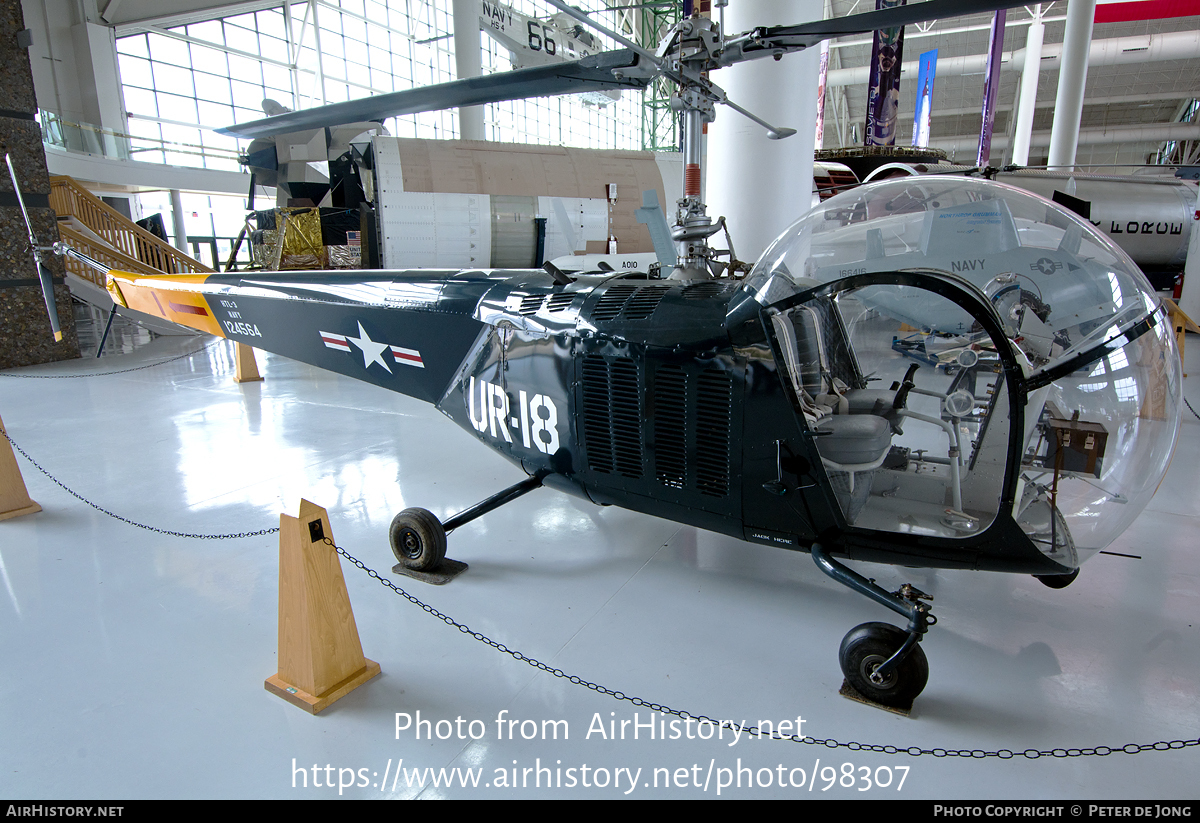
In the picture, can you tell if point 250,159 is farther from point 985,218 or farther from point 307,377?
point 985,218

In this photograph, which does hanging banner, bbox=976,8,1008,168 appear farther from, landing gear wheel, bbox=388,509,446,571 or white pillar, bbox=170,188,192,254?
white pillar, bbox=170,188,192,254

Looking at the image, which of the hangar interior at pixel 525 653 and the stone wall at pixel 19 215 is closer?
the hangar interior at pixel 525 653

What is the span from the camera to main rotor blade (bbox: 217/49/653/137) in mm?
3275

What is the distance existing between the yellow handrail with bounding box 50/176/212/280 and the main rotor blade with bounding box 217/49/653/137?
33.9 feet

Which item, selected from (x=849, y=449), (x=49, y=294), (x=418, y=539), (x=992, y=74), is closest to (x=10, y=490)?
(x=418, y=539)

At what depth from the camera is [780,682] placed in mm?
2471

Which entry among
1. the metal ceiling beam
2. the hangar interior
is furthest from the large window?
the hangar interior

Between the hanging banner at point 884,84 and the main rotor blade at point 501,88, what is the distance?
14428 millimetres

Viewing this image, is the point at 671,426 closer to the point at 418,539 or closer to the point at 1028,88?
the point at 418,539

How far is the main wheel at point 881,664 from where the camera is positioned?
2256 mm

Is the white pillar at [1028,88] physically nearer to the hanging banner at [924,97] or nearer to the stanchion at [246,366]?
the hanging banner at [924,97]

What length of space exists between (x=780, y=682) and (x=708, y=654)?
306mm

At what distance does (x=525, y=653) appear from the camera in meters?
2.67

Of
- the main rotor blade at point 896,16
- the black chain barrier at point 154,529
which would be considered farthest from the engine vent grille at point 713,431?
the black chain barrier at point 154,529
